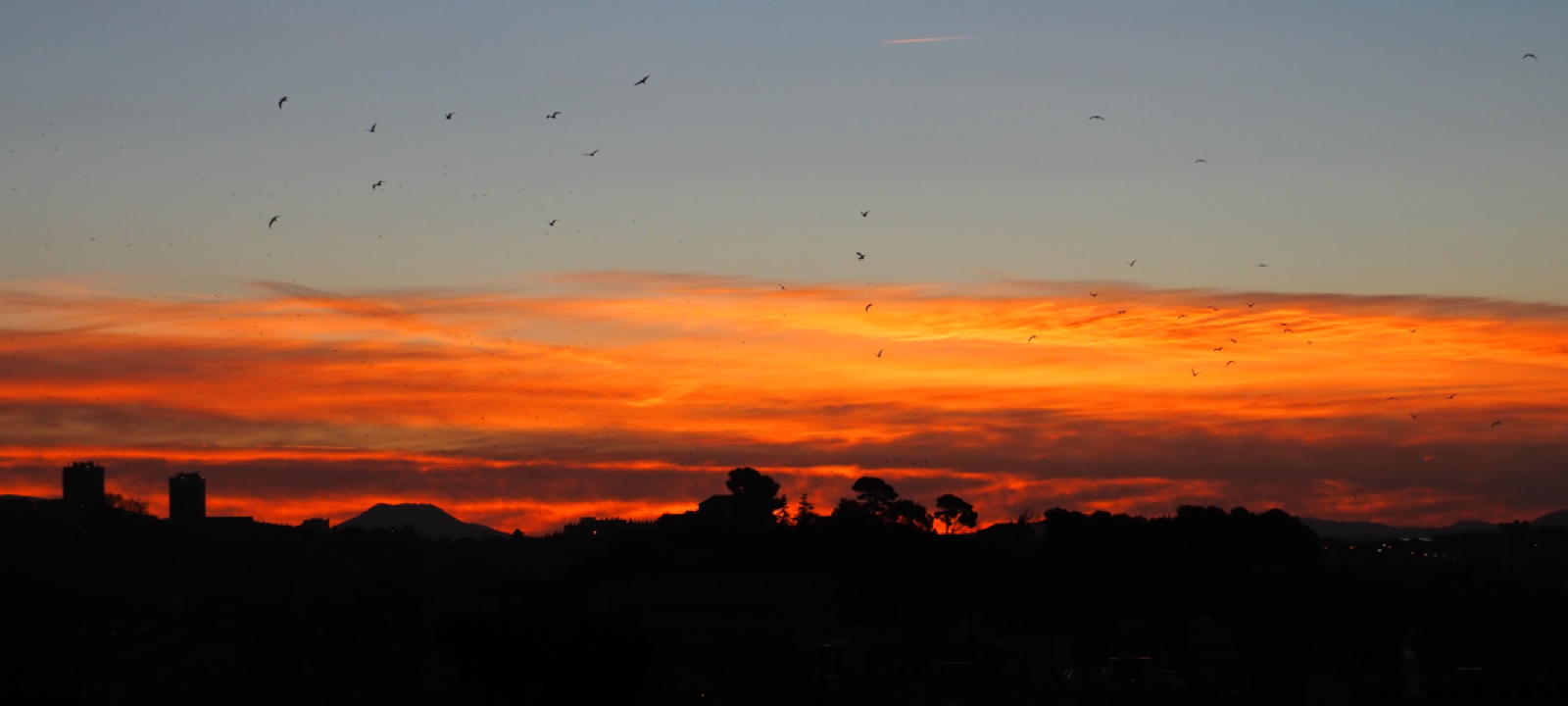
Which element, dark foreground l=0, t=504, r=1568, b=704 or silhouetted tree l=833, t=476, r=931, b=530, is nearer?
dark foreground l=0, t=504, r=1568, b=704

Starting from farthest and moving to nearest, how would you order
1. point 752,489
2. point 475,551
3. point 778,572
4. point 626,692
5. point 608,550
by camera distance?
point 475,551 < point 752,489 < point 608,550 < point 778,572 < point 626,692

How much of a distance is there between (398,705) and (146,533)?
91.5 metres

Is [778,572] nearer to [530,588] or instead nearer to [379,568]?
[530,588]

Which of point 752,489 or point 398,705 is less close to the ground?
point 752,489

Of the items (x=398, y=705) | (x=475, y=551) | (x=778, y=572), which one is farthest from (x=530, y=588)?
(x=475, y=551)

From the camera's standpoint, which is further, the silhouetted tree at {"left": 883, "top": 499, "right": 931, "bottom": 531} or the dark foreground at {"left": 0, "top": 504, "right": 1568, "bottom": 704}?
the silhouetted tree at {"left": 883, "top": 499, "right": 931, "bottom": 531}

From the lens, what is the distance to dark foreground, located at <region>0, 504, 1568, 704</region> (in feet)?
248

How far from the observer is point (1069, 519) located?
462 ft

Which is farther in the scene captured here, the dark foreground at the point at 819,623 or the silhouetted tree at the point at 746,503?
the silhouetted tree at the point at 746,503

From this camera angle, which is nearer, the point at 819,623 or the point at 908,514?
the point at 819,623

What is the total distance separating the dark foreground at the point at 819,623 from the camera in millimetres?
75562

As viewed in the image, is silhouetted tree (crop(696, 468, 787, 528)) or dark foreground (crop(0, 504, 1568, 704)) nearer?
dark foreground (crop(0, 504, 1568, 704))

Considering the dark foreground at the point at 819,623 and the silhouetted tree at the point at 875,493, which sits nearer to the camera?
the dark foreground at the point at 819,623

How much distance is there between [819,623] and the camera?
103 metres
